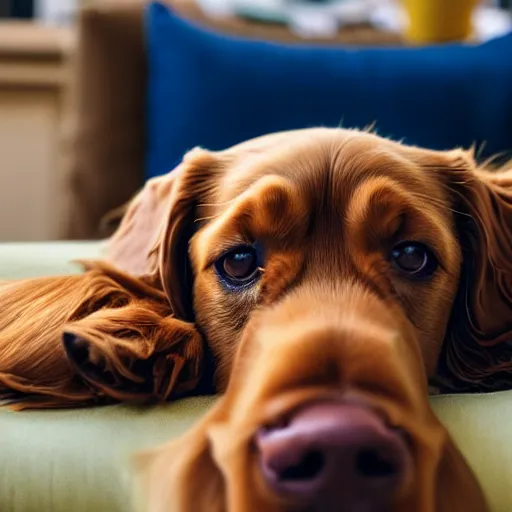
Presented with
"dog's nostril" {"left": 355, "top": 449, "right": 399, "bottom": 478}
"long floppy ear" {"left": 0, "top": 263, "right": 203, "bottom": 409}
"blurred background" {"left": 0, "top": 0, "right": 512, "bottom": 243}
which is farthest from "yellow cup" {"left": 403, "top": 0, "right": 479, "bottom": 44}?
"dog's nostril" {"left": 355, "top": 449, "right": 399, "bottom": 478}

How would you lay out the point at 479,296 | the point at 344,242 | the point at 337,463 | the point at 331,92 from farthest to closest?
the point at 331,92
the point at 479,296
the point at 344,242
the point at 337,463

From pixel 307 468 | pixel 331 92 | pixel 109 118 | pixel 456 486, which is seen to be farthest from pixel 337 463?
pixel 109 118

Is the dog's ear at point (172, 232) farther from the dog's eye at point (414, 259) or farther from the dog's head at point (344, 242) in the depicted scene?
the dog's eye at point (414, 259)

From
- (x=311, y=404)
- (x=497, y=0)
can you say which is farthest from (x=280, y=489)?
(x=497, y=0)

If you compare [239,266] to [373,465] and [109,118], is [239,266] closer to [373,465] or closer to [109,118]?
[373,465]

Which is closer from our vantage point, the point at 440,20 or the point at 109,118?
the point at 109,118

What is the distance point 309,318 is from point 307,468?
225 millimetres

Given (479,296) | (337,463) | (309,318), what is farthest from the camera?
(479,296)

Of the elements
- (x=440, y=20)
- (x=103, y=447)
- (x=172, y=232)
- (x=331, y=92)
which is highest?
(x=440, y=20)

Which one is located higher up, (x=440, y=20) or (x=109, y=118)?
(x=440, y=20)

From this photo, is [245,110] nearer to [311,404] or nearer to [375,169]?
[375,169]

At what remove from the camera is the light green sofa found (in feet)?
2.61

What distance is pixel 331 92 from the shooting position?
1.94 m

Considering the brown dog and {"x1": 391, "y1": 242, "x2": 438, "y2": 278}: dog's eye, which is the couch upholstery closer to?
the brown dog
